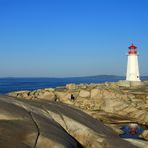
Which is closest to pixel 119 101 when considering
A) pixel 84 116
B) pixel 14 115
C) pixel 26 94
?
pixel 26 94

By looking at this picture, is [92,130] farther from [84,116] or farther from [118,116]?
[118,116]

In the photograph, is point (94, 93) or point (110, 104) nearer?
point (110, 104)

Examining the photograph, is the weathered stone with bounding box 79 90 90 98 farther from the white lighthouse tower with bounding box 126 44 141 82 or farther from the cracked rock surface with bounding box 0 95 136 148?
the cracked rock surface with bounding box 0 95 136 148

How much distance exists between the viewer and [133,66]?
76.4 meters

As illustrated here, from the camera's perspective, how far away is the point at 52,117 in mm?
14445

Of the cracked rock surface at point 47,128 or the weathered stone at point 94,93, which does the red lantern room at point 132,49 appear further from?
the cracked rock surface at point 47,128

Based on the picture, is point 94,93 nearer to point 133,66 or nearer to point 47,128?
point 133,66

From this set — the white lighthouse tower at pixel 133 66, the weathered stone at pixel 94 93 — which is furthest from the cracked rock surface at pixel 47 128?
the white lighthouse tower at pixel 133 66

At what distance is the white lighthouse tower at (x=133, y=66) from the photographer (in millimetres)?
76000

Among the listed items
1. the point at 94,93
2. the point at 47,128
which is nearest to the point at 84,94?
the point at 94,93

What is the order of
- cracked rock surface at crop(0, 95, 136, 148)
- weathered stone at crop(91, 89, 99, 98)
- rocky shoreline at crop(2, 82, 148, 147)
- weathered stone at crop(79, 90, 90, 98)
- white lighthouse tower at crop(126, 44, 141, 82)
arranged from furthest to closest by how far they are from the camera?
1. white lighthouse tower at crop(126, 44, 141, 82)
2. weathered stone at crop(79, 90, 90, 98)
3. weathered stone at crop(91, 89, 99, 98)
4. rocky shoreline at crop(2, 82, 148, 147)
5. cracked rock surface at crop(0, 95, 136, 148)

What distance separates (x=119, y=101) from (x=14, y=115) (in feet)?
105

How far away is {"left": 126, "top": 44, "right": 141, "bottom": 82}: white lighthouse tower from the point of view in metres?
76.0

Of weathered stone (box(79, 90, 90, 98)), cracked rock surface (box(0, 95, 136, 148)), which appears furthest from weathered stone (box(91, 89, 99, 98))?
cracked rock surface (box(0, 95, 136, 148))
